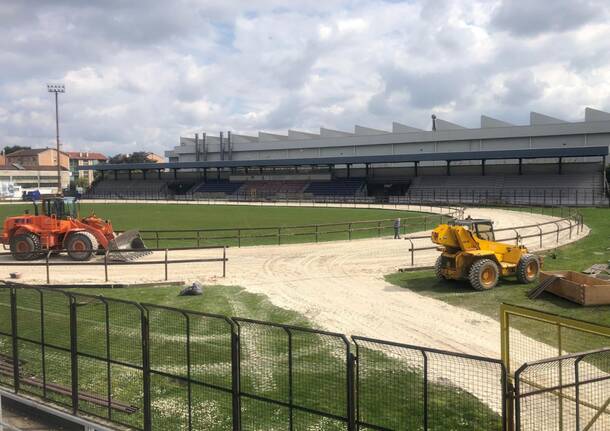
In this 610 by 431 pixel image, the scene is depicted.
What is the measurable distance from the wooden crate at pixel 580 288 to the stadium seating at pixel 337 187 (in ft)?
212

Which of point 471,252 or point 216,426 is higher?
point 471,252

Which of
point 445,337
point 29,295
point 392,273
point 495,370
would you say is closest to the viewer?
point 495,370

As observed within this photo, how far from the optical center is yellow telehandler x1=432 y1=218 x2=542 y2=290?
52.9 ft

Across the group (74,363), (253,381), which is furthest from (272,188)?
(74,363)

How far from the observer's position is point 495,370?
9234 millimetres

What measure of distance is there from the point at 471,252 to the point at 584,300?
3.43 m

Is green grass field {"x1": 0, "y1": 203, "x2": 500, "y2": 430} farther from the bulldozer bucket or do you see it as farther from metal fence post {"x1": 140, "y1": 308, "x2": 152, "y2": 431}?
the bulldozer bucket

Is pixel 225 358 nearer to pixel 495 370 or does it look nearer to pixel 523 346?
pixel 495 370

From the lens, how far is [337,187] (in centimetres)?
8375

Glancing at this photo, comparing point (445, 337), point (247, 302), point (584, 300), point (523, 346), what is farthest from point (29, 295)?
point (584, 300)

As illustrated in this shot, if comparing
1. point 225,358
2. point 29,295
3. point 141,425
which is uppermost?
point 29,295

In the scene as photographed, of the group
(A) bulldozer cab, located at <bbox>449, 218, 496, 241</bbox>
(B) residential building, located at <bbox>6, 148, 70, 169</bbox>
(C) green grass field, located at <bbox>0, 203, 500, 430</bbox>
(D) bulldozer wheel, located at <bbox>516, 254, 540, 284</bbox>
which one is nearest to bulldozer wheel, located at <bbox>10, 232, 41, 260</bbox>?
(C) green grass field, located at <bbox>0, 203, 500, 430</bbox>

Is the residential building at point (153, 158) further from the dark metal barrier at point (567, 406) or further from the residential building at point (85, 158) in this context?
the dark metal barrier at point (567, 406)

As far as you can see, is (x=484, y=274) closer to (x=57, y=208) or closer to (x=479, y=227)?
(x=479, y=227)
